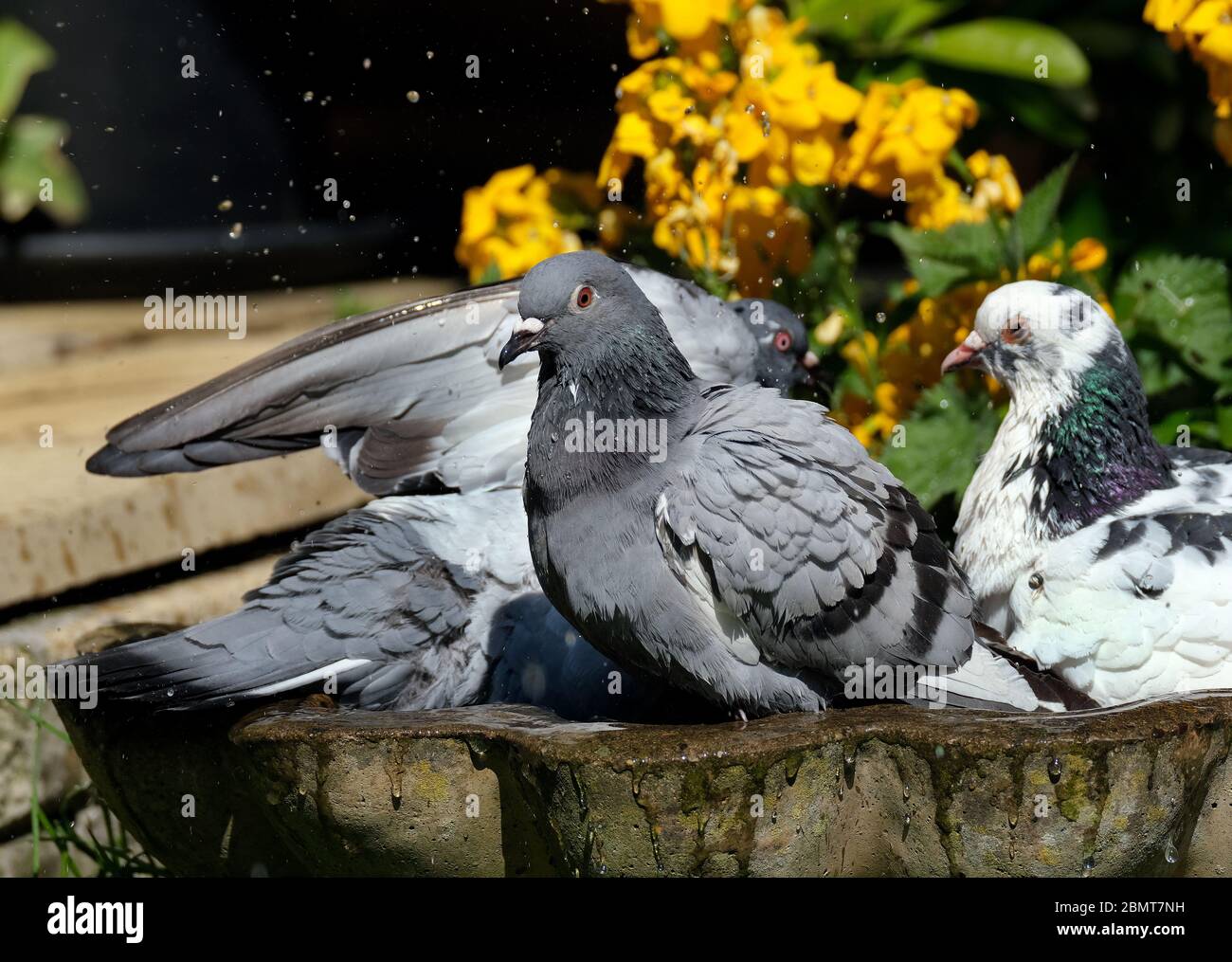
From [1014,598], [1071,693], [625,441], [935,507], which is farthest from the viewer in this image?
[935,507]

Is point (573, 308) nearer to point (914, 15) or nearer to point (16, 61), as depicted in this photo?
point (914, 15)

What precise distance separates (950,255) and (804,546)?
130 cm

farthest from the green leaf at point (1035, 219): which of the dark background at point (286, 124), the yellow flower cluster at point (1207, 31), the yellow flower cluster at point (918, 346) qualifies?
the dark background at point (286, 124)

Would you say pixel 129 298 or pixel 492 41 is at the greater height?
pixel 492 41

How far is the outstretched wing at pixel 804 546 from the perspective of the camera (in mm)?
2428

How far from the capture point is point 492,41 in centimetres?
636

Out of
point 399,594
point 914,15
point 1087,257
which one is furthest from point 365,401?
point 914,15

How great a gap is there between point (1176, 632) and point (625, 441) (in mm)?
1175

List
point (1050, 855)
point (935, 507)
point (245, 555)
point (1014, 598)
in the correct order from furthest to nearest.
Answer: point (245, 555), point (935, 507), point (1014, 598), point (1050, 855)

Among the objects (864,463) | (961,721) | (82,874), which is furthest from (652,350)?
(82,874)

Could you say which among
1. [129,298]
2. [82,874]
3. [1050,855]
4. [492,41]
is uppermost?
[492,41]

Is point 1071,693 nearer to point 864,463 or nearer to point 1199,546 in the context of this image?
point 1199,546

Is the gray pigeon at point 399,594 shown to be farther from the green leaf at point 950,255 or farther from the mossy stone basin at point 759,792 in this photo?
the green leaf at point 950,255

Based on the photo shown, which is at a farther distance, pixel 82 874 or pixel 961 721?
pixel 82 874
